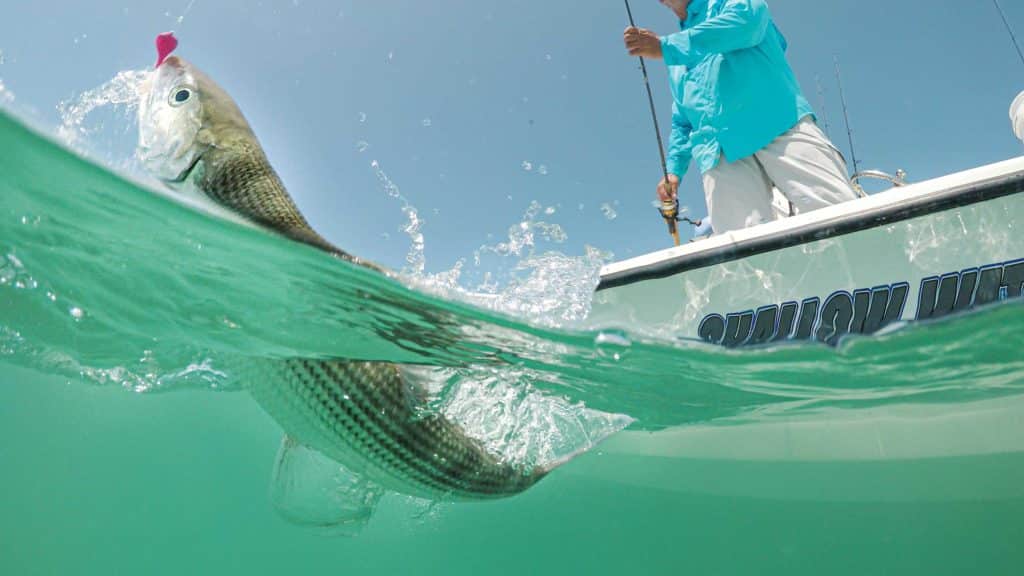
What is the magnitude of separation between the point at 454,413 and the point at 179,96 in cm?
192

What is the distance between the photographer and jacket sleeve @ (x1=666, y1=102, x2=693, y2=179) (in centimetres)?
493

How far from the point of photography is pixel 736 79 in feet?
13.2

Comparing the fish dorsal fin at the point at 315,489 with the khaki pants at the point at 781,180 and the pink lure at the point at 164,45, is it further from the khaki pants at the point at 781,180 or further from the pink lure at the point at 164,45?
the khaki pants at the point at 781,180

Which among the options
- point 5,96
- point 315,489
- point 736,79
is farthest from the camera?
point 736,79

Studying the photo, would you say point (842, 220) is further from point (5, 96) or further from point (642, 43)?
point (5, 96)

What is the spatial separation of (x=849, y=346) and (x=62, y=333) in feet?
17.8

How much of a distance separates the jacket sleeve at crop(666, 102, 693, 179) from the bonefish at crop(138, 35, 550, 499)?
357 centimetres

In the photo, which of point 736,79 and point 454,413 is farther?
point 736,79

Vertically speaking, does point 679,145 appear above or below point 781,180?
above

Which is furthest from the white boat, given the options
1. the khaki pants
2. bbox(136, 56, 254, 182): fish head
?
bbox(136, 56, 254, 182): fish head

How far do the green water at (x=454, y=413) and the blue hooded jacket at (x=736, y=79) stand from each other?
5.96 feet

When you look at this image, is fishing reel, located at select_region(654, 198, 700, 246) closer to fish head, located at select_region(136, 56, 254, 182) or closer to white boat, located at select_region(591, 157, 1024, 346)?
white boat, located at select_region(591, 157, 1024, 346)

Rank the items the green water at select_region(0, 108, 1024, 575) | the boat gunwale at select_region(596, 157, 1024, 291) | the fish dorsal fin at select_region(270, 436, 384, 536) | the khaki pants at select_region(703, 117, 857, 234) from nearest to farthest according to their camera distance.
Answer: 1. the fish dorsal fin at select_region(270, 436, 384, 536)
2. the green water at select_region(0, 108, 1024, 575)
3. the boat gunwale at select_region(596, 157, 1024, 291)
4. the khaki pants at select_region(703, 117, 857, 234)

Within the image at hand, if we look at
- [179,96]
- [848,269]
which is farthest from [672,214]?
[179,96]
